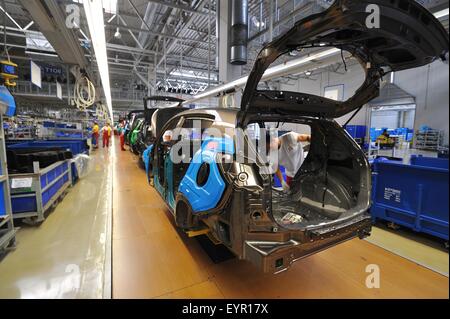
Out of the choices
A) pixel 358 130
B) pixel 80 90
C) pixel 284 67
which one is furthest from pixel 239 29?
pixel 358 130

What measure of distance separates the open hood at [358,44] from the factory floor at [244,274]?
1.36 m

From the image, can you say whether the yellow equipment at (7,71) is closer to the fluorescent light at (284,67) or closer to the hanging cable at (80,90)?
the fluorescent light at (284,67)

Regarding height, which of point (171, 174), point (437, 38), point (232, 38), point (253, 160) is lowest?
point (171, 174)

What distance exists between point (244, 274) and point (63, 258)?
178cm

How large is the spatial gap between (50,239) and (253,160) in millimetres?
2582

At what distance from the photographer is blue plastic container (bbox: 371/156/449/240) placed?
2.51m

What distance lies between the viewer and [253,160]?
157cm

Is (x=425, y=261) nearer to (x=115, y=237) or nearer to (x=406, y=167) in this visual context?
(x=406, y=167)

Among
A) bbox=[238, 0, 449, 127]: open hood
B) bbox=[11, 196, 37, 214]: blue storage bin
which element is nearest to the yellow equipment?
bbox=[11, 196, 37, 214]: blue storage bin

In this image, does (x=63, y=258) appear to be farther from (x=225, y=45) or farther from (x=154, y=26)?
(x=154, y=26)

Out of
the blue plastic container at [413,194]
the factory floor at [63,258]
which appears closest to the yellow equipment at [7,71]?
the factory floor at [63,258]

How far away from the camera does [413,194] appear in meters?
2.77

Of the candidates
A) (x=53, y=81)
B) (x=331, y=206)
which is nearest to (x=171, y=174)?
(x=331, y=206)

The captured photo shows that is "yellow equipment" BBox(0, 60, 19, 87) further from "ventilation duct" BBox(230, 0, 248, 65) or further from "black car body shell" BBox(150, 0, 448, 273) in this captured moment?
"ventilation duct" BBox(230, 0, 248, 65)
